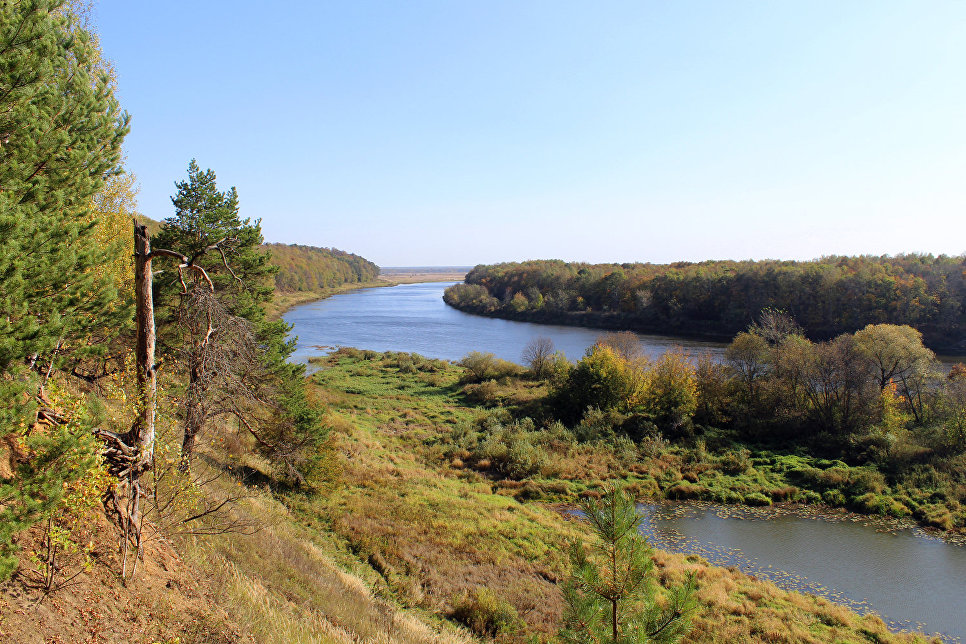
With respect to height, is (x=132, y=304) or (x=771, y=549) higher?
(x=132, y=304)

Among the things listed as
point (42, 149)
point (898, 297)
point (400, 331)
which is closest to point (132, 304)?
point (42, 149)

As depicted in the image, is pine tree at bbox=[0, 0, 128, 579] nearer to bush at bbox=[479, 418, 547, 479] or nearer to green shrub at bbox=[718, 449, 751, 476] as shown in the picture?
bush at bbox=[479, 418, 547, 479]

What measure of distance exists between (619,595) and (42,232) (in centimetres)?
754

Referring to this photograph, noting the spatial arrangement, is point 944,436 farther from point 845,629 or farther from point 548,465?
point 548,465

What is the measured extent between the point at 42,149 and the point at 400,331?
199 ft

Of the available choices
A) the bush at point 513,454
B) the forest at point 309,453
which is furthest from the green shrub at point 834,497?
the bush at point 513,454

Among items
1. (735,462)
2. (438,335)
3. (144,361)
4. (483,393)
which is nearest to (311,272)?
(438,335)

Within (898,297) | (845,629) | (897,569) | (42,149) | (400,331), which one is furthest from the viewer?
(400,331)

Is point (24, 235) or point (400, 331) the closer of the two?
point (24, 235)

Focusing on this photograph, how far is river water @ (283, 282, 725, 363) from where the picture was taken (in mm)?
51781

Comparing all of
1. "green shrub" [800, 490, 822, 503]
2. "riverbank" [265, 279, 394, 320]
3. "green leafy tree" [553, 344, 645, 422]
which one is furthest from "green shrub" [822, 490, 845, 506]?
"riverbank" [265, 279, 394, 320]

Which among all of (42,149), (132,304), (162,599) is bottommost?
(162,599)

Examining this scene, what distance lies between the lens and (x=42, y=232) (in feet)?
18.6

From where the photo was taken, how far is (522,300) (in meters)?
82.1
